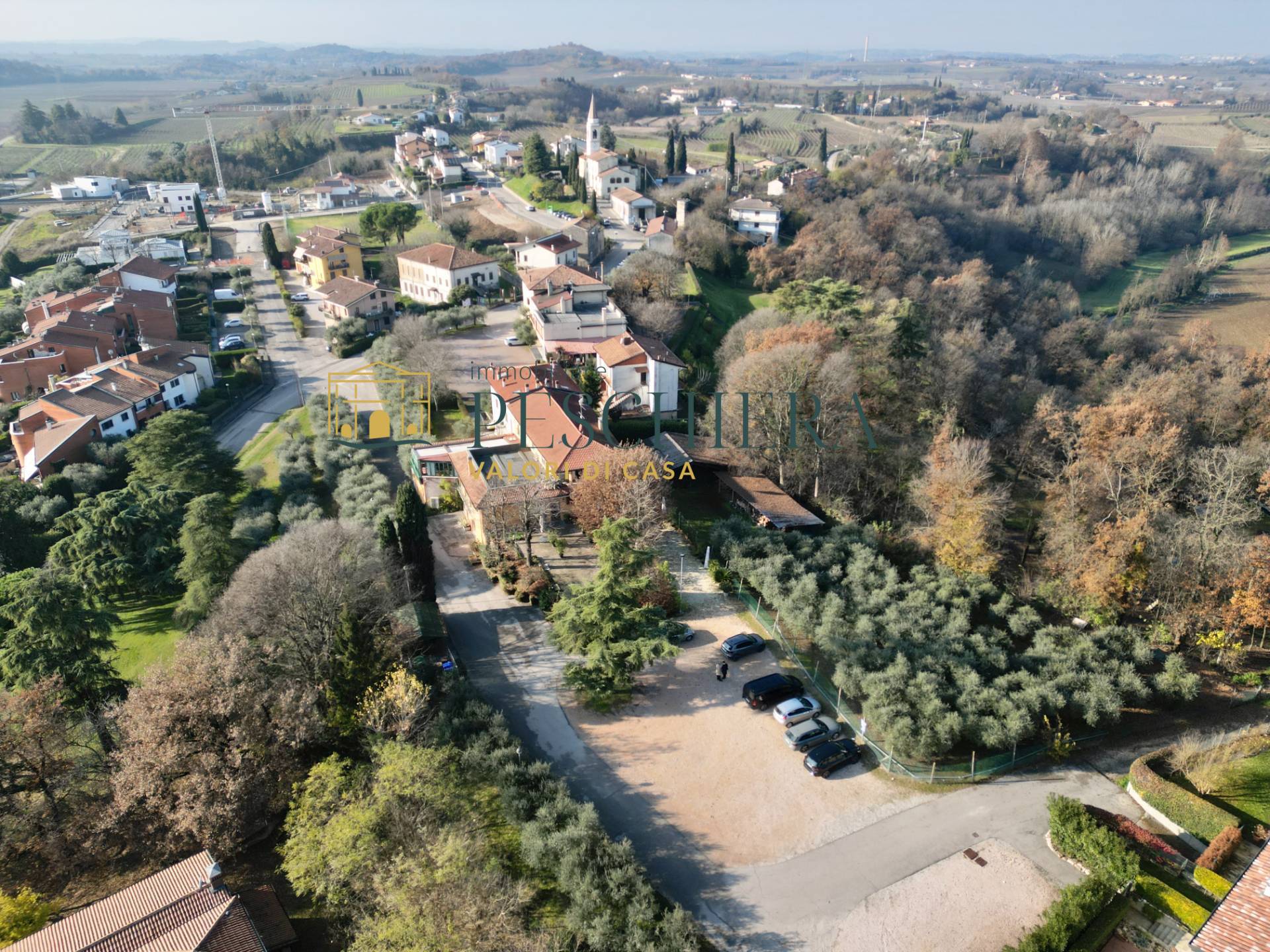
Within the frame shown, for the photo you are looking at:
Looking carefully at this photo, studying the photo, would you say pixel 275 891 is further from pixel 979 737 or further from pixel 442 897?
pixel 979 737

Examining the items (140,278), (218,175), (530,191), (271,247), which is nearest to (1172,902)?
(140,278)

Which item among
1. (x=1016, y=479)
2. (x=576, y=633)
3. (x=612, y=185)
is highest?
(x=612, y=185)

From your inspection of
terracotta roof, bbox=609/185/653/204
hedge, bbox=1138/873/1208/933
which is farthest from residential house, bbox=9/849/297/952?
terracotta roof, bbox=609/185/653/204

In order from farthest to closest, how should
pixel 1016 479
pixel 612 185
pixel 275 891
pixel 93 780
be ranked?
pixel 612 185
pixel 1016 479
pixel 93 780
pixel 275 891

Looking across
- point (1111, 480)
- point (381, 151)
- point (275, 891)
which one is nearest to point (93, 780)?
point (275, 891)

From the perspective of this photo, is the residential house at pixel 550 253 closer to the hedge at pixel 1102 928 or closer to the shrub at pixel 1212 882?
the hedge at pixel 1102 928

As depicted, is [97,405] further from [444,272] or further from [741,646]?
[741,646]
